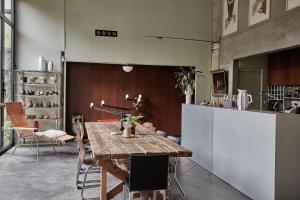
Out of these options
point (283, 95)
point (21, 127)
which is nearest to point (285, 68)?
point (283, 95)

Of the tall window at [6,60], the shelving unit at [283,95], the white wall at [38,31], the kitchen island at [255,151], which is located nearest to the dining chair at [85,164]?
the kitchen island at [255,151]

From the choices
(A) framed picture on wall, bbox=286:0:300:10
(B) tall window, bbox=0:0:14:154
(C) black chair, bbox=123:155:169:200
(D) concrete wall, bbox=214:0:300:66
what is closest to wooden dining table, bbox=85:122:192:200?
(C) black chair, bbox=123:155:169:200

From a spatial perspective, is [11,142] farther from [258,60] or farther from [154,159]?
[258,60]

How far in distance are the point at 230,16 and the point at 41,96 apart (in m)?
5.31

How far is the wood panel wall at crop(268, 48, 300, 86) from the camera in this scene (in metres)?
6.88

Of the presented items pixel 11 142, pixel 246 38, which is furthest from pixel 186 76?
pixel 11 142

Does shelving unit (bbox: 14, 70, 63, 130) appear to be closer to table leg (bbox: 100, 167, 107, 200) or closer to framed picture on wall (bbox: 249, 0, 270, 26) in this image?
table leg (bbox: 100, 167, 107, 200)

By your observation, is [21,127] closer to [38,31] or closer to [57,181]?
[57,181]

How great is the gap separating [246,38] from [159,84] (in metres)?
2.80

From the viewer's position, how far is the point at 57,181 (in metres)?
4.48

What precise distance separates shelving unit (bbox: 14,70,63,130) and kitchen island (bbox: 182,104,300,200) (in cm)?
408

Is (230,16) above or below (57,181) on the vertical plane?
above

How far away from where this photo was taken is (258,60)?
764 centimetres

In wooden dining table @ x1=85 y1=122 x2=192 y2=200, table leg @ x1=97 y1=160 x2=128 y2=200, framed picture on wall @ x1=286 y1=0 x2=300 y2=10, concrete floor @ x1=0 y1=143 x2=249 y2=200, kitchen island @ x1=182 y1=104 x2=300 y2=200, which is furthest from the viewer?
framed picture on wall @ x1=286 y1=0 x2=300 y2=10
